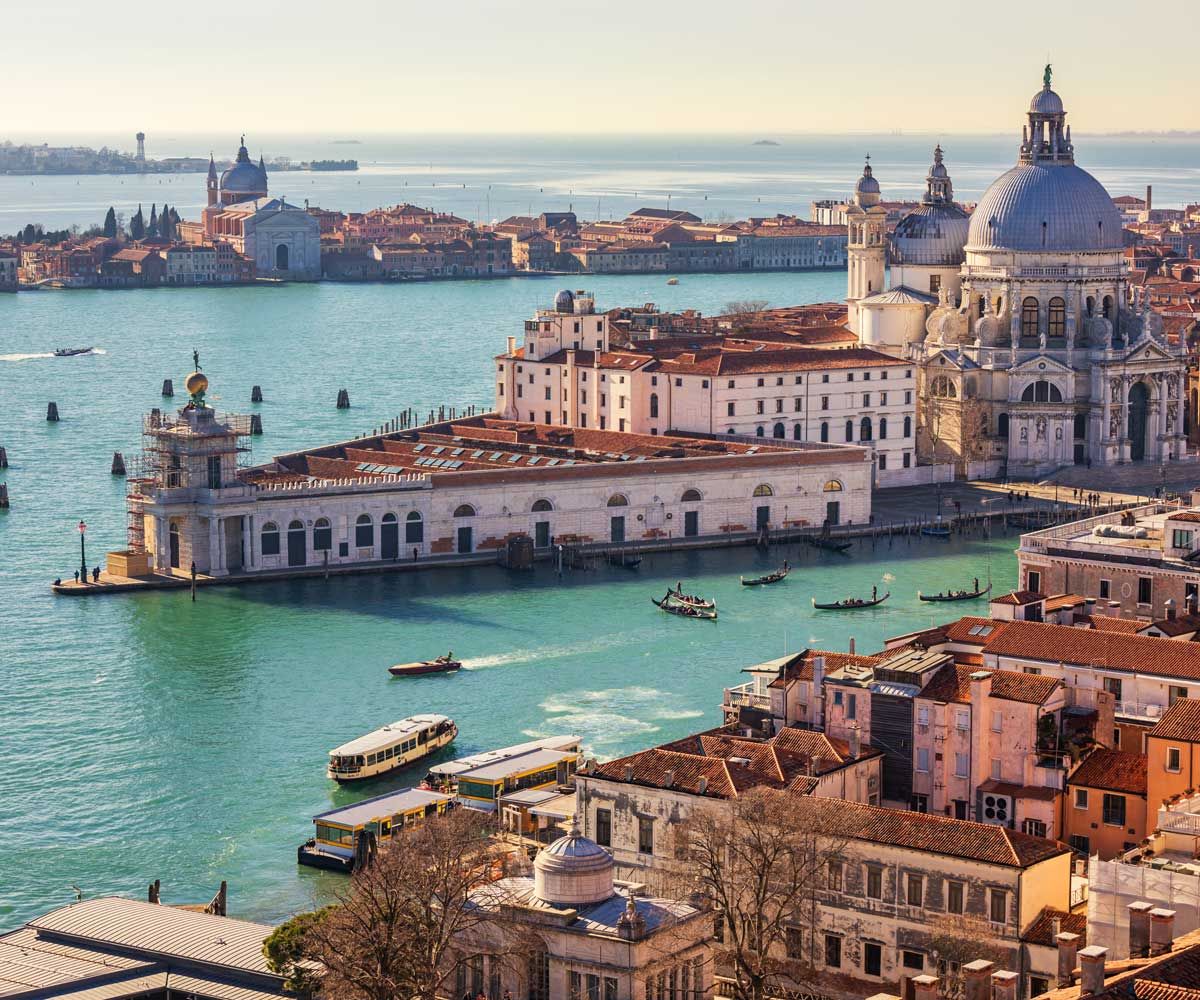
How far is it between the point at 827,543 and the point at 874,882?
78.4 feet

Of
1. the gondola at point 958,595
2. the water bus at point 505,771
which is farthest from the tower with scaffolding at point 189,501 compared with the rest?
the water bus at point 505,771

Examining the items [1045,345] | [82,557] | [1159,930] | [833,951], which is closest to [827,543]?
[1045,345]

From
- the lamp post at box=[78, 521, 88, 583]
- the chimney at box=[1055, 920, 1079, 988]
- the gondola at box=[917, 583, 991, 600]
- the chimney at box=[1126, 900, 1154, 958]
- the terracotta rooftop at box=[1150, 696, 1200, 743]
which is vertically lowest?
the gondola at box=[917, 583, 991, 600]

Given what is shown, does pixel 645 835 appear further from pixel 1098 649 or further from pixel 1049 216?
pixel 1049 216

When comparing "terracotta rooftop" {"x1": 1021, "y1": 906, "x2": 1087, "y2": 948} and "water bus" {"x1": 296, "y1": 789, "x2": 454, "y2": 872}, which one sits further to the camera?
"water bus" {"x1": 296, "y1": 789, "x2": 454, "y2": 872}

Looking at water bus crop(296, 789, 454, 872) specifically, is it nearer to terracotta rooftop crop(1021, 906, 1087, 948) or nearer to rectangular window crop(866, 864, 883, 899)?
rectangular window crop(866, 864, 883, 899)

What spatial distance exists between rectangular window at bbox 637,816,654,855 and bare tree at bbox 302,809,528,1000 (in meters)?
2.01

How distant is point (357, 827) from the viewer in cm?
2444

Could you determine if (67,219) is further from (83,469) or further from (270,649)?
(270,649)

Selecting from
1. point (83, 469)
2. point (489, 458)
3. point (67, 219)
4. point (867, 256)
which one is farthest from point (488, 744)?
point (67, 219)

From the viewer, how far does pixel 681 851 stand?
20.4 m

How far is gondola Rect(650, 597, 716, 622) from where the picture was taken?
36.5 meters

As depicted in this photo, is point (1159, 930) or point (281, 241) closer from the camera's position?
point (1159, 930)

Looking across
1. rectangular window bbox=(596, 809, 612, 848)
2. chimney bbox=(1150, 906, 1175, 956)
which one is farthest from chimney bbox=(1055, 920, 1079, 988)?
rectangular window bbox=(596, 809, 612, 848)
